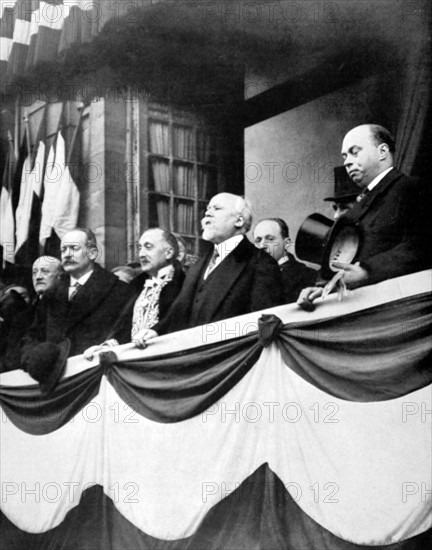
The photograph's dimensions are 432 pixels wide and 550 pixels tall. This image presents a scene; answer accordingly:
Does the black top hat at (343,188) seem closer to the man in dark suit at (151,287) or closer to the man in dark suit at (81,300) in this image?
the man in dark suit at (151,287)

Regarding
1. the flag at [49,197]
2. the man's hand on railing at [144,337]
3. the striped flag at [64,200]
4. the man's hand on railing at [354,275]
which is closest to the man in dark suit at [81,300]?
the striped flag at [64,200]

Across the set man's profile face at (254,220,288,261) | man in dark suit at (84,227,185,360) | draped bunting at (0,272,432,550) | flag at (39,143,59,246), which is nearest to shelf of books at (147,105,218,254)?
man in dark suit at (84,227,185,360)

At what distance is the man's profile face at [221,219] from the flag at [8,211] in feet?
6.08

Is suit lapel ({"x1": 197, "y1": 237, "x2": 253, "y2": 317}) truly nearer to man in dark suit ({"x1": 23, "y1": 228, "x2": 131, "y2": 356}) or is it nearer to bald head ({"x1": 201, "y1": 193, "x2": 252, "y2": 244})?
bald head ({"x1": 201, "y1": 193, "x2": 252, "y2": 244})

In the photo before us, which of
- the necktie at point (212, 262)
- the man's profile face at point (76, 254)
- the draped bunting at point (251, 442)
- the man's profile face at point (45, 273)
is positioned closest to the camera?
the draped bunting at point (251, 442)

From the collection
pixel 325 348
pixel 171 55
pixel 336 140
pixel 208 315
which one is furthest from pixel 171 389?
pixel 171 55

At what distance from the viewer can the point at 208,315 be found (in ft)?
17.7

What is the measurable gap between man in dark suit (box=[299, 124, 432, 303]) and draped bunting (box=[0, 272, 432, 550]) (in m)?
0.12

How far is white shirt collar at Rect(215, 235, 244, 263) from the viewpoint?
5449 millimetres

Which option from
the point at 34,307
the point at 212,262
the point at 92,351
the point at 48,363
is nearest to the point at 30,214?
the point at 34,307

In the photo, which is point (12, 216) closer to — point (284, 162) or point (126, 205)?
point (126, 205)

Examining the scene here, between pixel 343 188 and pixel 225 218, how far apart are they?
86 centimetres

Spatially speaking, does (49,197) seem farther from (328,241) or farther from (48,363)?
(328,241)

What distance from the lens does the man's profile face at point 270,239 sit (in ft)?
17.4
